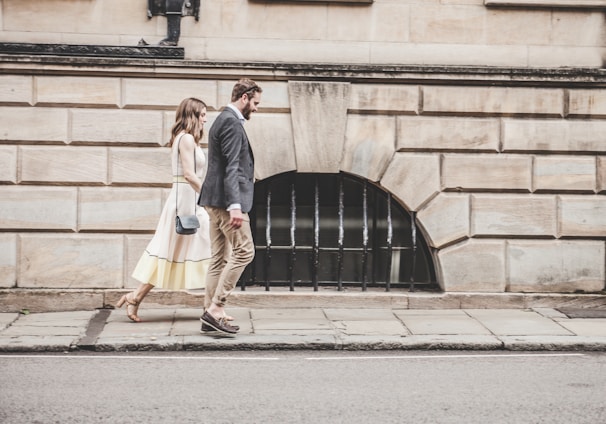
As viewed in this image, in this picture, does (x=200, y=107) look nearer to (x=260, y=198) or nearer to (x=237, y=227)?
(x=237, y=227)

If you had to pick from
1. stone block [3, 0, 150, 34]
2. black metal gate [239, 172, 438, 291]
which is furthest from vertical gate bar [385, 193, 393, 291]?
stone block [3, 0, 150, 34]

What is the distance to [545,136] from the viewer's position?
10859 millimetres

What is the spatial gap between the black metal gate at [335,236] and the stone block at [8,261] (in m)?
2.47

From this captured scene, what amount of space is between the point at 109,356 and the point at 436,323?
3217 mm

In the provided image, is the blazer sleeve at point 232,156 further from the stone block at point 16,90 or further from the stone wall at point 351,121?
the stone block at point 16,90

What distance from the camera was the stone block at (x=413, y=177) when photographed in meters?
10.8

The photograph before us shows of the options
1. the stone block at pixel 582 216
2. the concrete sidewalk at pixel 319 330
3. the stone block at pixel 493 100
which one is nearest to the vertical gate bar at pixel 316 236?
the concrete sidewalk at pixel 319 330

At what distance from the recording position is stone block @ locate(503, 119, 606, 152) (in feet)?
35.6

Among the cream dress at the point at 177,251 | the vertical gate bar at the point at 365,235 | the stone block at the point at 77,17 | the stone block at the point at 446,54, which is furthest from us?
the vertical gate bar at the point at 365,235

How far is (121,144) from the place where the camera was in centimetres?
1047

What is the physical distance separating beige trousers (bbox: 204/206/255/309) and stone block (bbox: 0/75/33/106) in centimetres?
286

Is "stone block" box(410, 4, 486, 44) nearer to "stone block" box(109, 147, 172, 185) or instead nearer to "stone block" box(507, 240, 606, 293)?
"stone block" box(507, 240, 606, 293)

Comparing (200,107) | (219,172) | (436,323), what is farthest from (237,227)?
(436,323)

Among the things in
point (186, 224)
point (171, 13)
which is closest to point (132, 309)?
point (186, 224)
